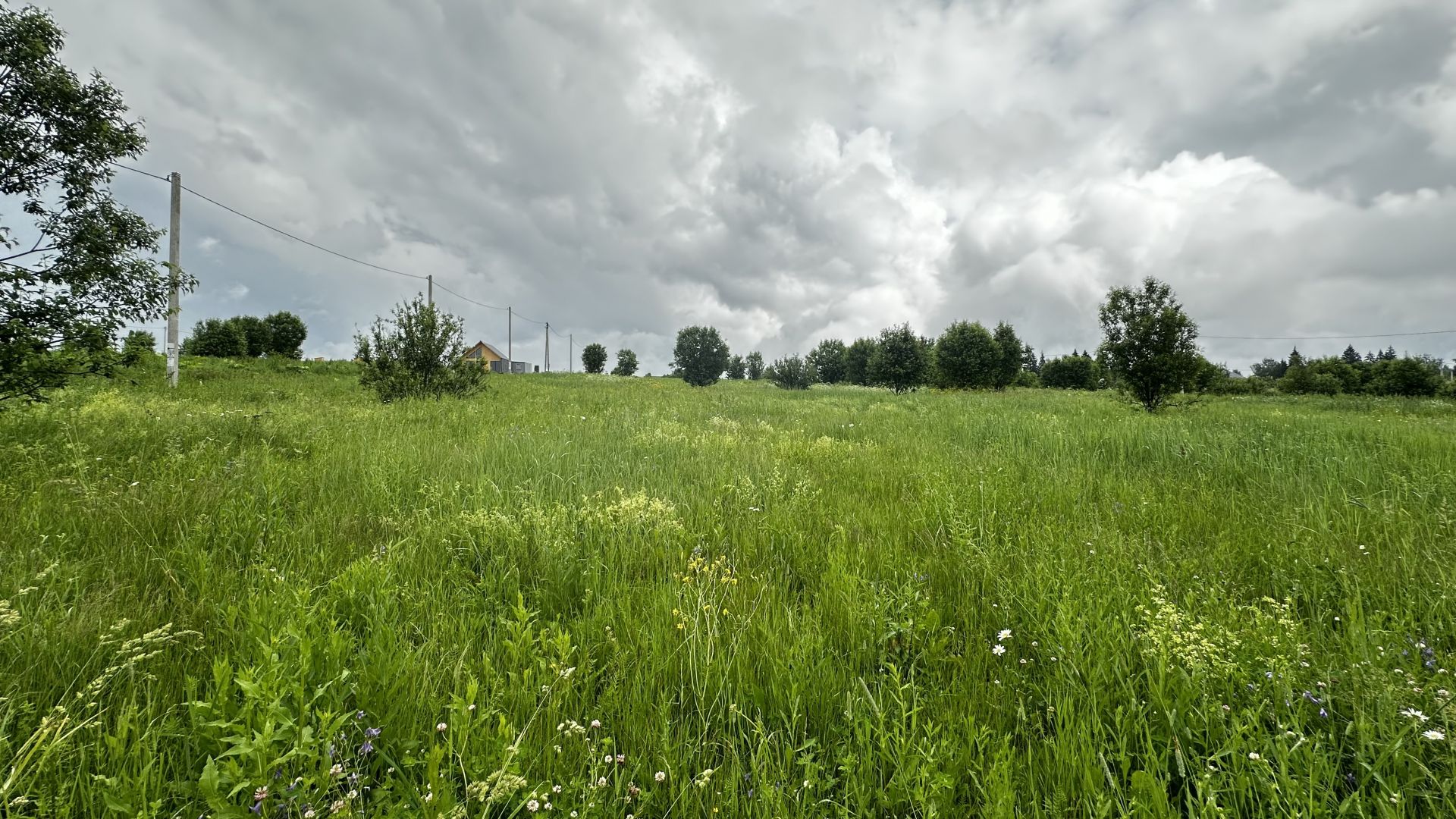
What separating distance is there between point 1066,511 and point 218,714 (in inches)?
193

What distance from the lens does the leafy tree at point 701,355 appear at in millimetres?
48531

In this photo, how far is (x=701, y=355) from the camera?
159 feet

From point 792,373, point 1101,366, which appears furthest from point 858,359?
point 1101,366

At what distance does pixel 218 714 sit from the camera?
1359 millimetres

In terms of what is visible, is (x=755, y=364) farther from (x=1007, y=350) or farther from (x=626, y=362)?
(x=1007, y=350)

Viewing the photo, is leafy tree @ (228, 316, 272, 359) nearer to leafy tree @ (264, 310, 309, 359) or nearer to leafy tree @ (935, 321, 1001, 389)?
leafy tree @ (264, 310, 309, 359)

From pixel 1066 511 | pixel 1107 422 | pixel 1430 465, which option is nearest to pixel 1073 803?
pixel 1066 511

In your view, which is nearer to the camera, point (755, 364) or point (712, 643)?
point (712, 643)

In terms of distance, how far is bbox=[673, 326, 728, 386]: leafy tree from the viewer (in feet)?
159

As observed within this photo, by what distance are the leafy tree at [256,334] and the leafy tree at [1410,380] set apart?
298 feet

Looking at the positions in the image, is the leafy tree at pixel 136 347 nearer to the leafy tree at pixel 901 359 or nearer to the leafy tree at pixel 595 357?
the leafy tree at pixel 901 359

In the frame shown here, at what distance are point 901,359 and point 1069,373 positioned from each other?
4490 centimetres

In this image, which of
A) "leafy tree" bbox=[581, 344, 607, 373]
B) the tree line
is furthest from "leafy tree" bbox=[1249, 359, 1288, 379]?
"leafy tree" bbox=[581, 344, 607, 373]

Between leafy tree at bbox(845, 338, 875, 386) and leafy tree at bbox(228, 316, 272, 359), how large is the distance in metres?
55.7
